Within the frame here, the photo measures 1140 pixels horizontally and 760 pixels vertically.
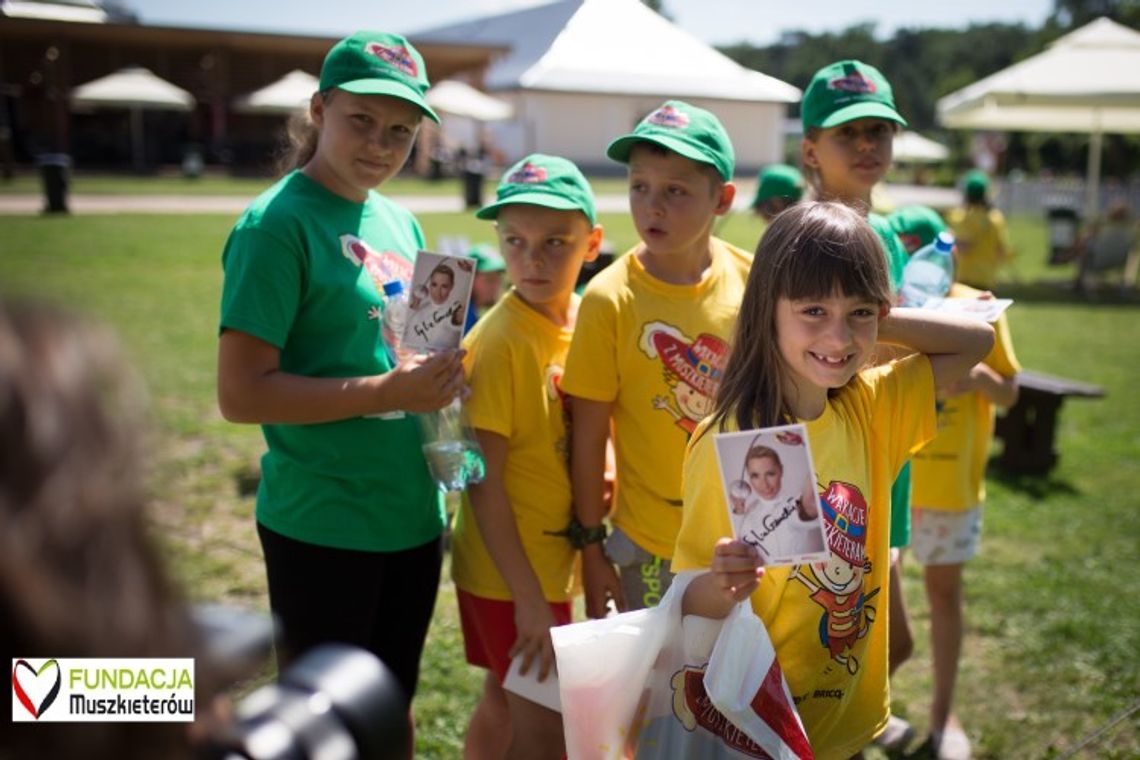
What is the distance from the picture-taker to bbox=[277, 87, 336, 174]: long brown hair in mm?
2527

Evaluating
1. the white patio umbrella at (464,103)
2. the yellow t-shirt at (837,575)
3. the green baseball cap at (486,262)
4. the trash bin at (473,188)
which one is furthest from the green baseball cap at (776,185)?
the white patio umbrella at (464,103)

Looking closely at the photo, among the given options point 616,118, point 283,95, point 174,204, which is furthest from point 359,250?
point 283,95

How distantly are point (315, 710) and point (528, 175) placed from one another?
187cm

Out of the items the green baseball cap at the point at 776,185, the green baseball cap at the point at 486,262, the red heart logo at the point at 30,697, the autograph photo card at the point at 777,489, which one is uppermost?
the green baseball cap at the point at 776,185

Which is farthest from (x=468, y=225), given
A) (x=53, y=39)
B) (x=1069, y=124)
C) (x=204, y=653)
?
(x=53, y=39)

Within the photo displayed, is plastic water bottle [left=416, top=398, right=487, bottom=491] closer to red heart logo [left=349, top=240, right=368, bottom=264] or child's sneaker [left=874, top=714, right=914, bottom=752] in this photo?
red heart logo [left=349, top=240, right=368, bottom=264]

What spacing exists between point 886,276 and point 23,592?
173 centimetres

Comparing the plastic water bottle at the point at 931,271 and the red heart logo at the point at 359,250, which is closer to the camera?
the red heart logo at the point at 359,250

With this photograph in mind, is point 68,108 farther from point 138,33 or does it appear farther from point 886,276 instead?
point 886,276

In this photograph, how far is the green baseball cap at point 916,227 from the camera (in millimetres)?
3141

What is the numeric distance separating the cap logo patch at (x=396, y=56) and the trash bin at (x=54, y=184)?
706 inches

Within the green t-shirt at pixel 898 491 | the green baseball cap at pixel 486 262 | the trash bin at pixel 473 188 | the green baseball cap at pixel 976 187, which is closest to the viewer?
the green t-shirt at pixel 898 491

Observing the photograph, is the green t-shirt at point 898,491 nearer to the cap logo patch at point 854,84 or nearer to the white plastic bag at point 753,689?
the cap logo patch at point 854,84

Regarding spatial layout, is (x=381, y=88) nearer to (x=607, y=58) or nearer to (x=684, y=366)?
(x=684, y=366)
